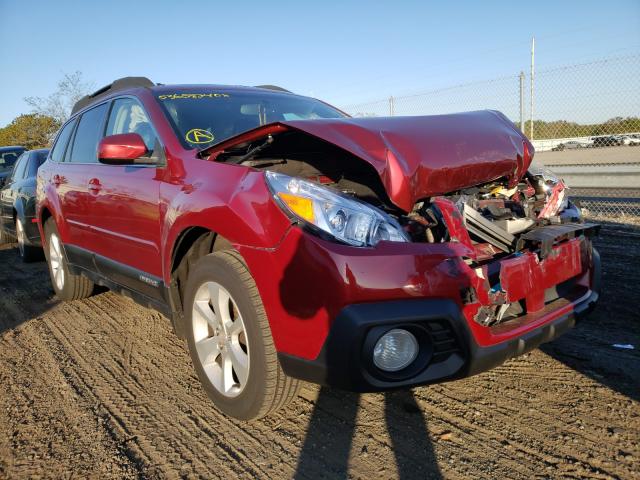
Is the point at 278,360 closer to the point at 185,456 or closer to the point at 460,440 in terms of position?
the point at 185,456

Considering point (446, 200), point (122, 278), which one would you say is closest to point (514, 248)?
point (446, 200)

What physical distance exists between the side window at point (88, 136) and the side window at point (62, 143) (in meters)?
0.25

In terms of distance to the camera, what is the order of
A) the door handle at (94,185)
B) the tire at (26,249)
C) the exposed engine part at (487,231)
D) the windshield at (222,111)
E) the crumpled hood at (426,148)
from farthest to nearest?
the tire at (26,249), the door handle at (94,185), the windshield at (222,111), the exposed engine part at (487,231), the crumpled hood at (426,148)

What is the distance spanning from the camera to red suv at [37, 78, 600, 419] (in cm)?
192

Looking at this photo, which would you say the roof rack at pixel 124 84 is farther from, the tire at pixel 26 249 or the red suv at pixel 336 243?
the tire at pixel 26 249

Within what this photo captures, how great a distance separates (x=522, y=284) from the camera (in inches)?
87.2

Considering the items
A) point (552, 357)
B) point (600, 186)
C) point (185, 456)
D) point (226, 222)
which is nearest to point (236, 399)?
point (185, 456)

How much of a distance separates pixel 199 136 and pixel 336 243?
4.75 ft

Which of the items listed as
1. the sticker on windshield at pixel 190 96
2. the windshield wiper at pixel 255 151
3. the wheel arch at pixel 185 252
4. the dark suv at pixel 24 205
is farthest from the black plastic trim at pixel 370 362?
the dark suv at pixel 24 205

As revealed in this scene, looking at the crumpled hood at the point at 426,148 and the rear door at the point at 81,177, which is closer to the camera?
the crumpled hood at the point at 426,148

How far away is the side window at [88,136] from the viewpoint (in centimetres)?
390

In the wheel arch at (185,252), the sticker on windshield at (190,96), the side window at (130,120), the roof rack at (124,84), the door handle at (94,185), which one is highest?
the roof rack at (124,84)

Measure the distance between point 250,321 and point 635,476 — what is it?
1.61 meters

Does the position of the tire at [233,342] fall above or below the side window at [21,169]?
below
